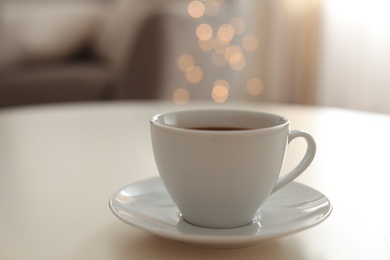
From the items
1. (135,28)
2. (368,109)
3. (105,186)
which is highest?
(135,28)

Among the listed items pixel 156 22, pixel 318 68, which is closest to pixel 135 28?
pixel 156 22

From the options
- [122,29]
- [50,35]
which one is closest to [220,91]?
[122,29]

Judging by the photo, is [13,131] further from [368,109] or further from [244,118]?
[368,109]

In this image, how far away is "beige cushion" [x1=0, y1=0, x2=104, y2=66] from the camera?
7.84 ft

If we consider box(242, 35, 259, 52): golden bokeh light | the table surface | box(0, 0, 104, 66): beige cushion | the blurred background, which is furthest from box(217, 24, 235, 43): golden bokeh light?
the table surface

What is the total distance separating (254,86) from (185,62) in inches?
22.4

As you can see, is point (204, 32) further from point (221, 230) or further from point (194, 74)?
point (221, 230)

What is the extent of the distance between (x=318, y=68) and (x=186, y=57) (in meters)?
0.56

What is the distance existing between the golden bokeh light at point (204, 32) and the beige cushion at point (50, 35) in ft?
1.56

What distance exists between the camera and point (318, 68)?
7.66 feet

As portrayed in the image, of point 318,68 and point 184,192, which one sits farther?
point 318,68

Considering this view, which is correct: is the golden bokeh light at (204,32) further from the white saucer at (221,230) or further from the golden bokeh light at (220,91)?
the white saucer at (221,230)

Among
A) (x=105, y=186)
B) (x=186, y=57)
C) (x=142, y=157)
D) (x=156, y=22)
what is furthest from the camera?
(x=186, y=57)

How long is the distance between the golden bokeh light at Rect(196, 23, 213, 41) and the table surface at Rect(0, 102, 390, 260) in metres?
1.00
